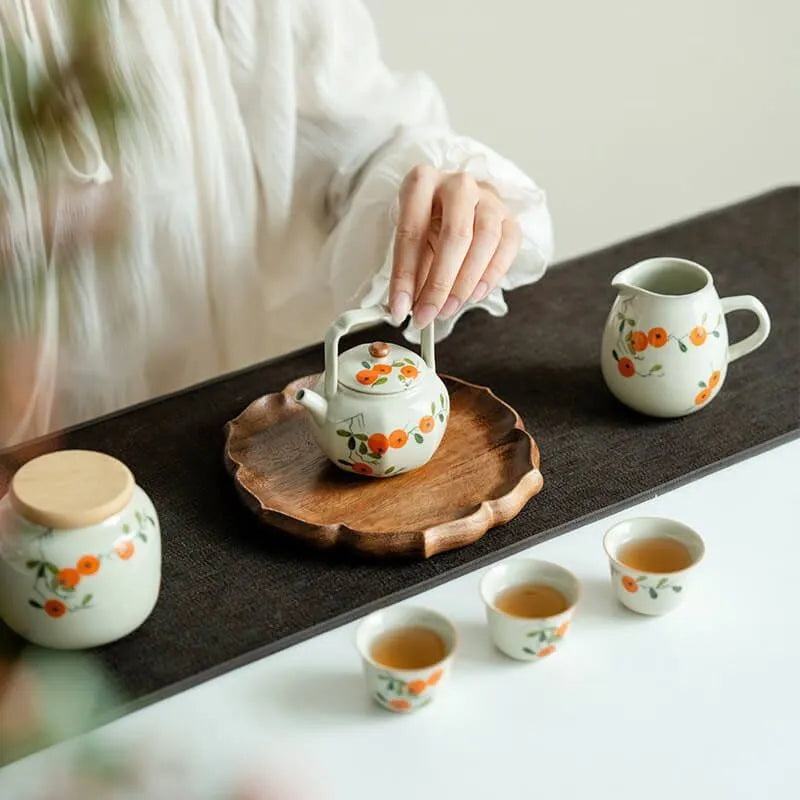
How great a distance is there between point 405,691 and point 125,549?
0.20 m

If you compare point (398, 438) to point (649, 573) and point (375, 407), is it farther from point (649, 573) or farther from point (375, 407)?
point (649, 573)

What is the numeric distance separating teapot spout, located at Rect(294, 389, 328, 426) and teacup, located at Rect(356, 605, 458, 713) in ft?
0.63

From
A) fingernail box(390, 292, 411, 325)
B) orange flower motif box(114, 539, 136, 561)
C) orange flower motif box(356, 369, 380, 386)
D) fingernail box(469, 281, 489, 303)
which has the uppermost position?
fingernail box(390, 292, 411, 325)

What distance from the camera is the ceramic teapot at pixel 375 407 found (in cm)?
88

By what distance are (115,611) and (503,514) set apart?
311 millimetres

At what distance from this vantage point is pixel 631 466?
0.96 meters

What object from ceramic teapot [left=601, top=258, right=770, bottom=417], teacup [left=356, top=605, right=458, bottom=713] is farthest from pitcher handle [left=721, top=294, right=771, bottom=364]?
teacup [left=356, top=605, right=458, bottom=713]

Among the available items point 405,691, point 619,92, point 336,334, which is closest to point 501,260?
point 336,334

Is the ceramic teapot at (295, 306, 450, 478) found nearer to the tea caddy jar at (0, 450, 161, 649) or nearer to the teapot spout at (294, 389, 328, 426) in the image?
the teapot spout at (294, 389, 328, 426)

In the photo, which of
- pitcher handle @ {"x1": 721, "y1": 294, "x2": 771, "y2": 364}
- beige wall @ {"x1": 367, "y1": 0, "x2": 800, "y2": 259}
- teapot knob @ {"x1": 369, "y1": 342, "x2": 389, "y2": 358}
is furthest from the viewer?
beige wall @ {"x1": 367, "y1": 0, "x2": 800, "y2": 259}

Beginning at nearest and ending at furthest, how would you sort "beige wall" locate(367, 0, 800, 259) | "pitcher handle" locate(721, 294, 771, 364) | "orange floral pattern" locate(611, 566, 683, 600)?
"orange floral pattern" locate(611, 566, 683, 600) < "pitcher handle" locate(721, 294, 771, 364) < "beige wall" locate(367, 0, 800, 259)

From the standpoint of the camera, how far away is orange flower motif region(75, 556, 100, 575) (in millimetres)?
702

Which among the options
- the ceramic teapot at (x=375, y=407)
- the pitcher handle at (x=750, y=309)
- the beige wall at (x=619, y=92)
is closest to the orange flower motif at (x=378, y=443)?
the ceramic teapot at (x=375, y=407)

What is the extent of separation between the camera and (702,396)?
3.29ft
